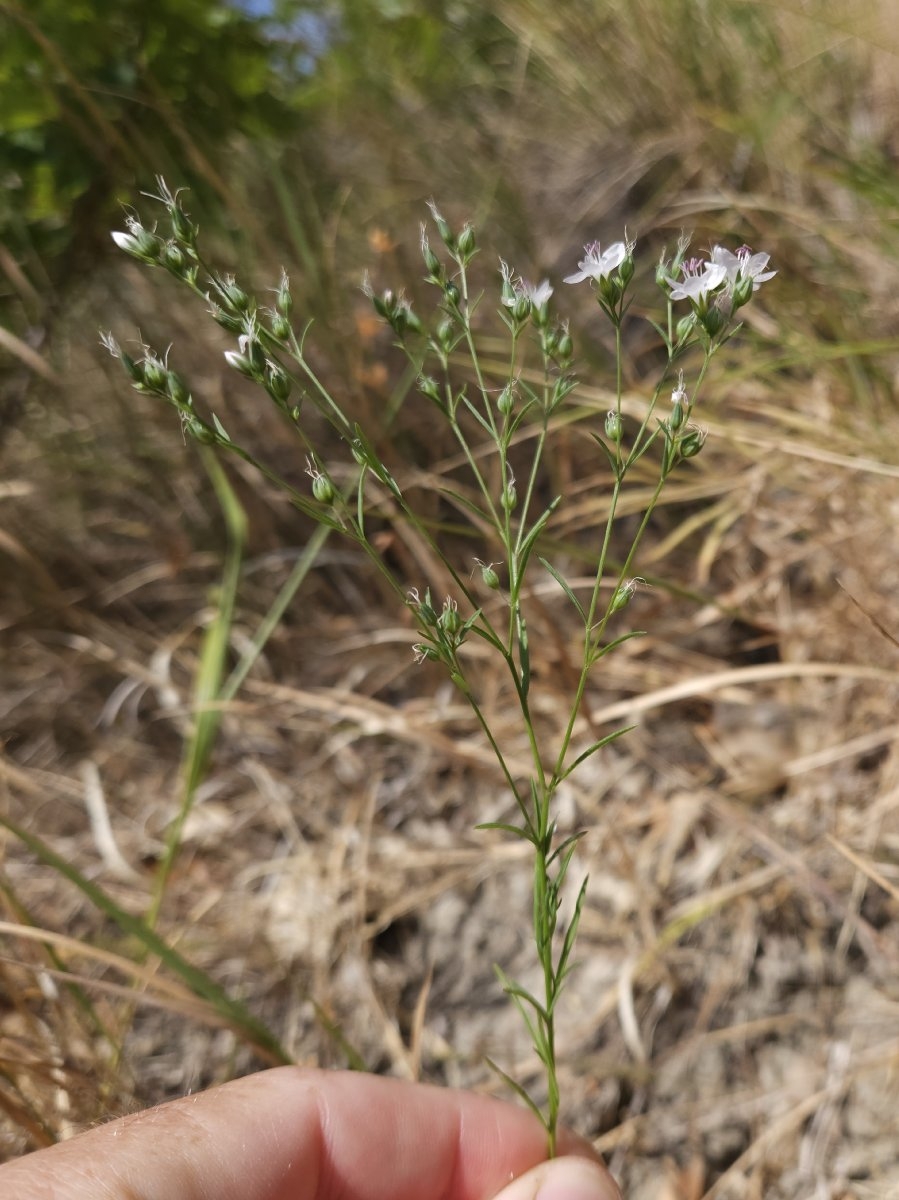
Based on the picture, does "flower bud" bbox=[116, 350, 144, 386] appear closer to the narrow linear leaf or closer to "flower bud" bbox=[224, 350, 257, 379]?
"flower bud" bbox=[224, 350, 257, 379]

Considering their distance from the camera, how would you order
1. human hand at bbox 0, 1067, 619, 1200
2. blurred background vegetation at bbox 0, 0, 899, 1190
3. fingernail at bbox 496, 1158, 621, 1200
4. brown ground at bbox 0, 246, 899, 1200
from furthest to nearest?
blurred background vegetation at bbox 0, 0, 899, 1190
brown ground at bbox 0, 246, 899, 1200
fingernail at bbox 496, 1158, 621, 1200
human hand at bbox 0, 1067, 619, 1200

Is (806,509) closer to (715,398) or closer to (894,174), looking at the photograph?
(715,398)

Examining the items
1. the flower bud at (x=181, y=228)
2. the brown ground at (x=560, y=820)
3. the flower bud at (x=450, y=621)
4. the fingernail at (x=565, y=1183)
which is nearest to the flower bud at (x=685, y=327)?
the flower bud at (x=450, y=621)

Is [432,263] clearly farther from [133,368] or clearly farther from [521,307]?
[133,368]

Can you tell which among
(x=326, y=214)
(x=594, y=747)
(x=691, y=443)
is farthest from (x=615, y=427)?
(x=326, y=214)

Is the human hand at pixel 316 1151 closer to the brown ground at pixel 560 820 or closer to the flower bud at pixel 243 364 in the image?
the brown ground at pixel 560 820

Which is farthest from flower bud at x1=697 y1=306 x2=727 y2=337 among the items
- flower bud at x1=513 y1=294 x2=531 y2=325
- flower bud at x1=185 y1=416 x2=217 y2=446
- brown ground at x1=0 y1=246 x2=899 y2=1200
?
brown ground at x1=0 y1=246 x2=899 y2=1200

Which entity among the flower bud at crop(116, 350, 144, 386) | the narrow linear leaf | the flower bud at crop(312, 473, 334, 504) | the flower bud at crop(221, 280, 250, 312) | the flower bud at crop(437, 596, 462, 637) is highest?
the flower bud at crop(221, 280, 250, 312)
